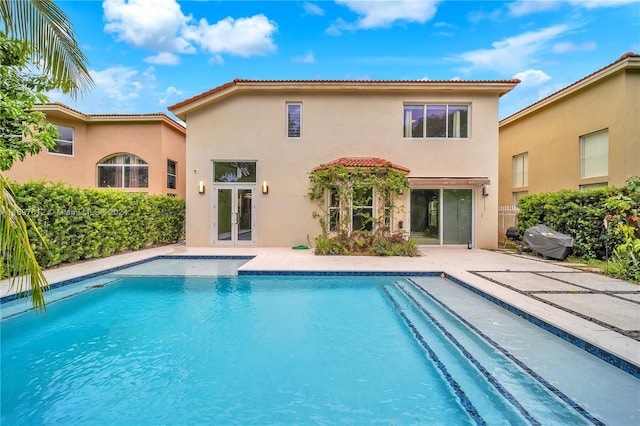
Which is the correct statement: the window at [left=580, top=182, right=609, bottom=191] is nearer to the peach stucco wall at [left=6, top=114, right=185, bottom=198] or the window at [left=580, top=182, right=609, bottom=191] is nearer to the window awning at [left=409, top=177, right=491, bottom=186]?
the window awning at [left=409, top=177, right=491, bottom=186]

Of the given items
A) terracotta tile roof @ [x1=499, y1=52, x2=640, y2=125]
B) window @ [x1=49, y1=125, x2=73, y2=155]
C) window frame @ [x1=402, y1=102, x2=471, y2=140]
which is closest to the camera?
terracotta tile roof @ [x1=499, y1=52, x2=640, y2=125]

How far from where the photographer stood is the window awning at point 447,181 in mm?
15203

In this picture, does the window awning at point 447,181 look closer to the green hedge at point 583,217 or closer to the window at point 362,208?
the window at point 362,208

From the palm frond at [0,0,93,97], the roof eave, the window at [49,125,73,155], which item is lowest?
the palm frond at [0,0,93,97]

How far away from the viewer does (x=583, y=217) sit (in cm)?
1203

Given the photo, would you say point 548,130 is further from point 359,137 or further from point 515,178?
point 359,137

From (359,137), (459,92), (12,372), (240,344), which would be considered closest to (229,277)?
(240,344)

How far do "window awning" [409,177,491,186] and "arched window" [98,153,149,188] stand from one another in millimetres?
17509

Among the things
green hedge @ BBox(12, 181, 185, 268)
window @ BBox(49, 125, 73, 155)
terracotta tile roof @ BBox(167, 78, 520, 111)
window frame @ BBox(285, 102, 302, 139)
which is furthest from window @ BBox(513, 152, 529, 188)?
window @ BBox(49, 125, 73, 155)

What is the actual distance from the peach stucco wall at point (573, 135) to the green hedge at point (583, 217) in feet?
11.6

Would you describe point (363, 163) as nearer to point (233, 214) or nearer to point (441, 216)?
point (441, 216)

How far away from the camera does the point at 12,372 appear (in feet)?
15.6

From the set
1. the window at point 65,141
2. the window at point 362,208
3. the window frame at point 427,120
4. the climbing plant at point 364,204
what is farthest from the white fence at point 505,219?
the window at point 65,141

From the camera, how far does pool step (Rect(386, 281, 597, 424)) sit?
3.59 m
